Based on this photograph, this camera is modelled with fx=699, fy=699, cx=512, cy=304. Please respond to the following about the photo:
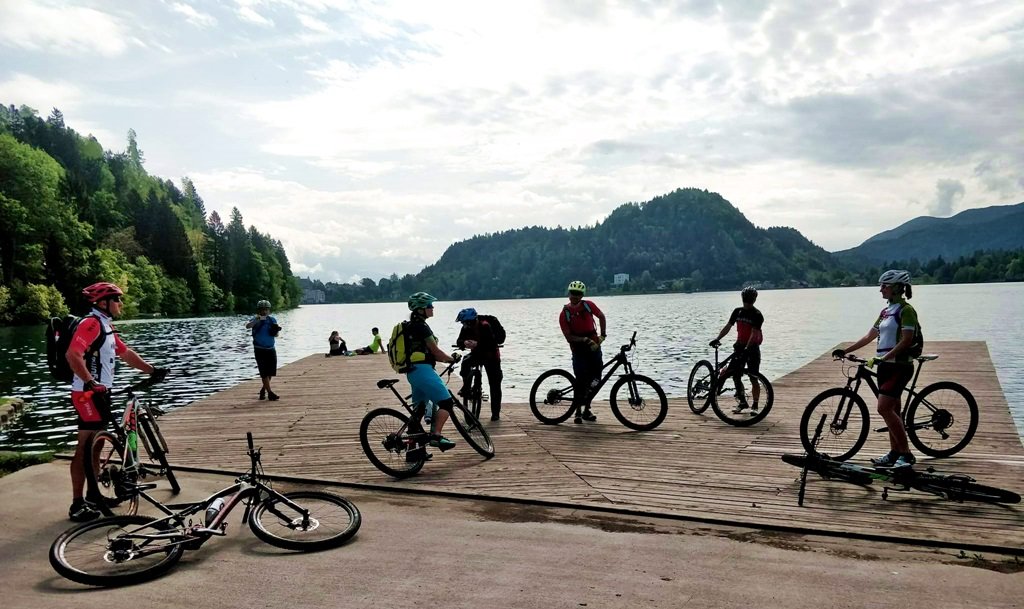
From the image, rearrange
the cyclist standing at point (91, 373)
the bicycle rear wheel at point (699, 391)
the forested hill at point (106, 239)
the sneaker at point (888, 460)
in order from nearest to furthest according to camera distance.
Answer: the cyclist standing at point (91, 373), the sneaker at point (888, 460), the bicycle rear wheel at point (699, 391), the forested hill at point (106, 239)

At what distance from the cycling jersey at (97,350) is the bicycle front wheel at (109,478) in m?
0.51

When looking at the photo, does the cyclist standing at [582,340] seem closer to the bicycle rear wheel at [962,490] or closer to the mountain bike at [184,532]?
the bicycle rear wheel at [962,490]

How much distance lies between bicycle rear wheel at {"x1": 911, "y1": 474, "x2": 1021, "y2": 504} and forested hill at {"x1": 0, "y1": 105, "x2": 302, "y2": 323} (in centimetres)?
6991

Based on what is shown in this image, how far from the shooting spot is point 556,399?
36.7 ft

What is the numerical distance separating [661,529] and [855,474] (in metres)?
2.38

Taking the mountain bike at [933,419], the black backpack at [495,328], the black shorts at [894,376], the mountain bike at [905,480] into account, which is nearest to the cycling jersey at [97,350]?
the black backpack at [495,328]

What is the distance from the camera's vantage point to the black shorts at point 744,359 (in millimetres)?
10898

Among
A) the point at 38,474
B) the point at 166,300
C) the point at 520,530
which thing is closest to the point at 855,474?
the point at 520,530

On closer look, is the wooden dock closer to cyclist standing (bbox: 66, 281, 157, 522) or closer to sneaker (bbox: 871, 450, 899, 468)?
sneaker (bbox: 871, 450, 899, 468)

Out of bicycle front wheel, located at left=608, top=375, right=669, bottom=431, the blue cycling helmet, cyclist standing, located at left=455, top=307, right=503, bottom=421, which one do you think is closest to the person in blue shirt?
cyclist standing, located at left=455, top=307, right=503, bottom=421

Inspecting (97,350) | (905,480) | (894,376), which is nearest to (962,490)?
(905,480)

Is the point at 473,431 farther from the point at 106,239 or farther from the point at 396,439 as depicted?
the point at 106,239

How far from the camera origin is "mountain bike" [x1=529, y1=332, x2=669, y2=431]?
10.5 metres

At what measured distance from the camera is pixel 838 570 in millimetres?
4855
